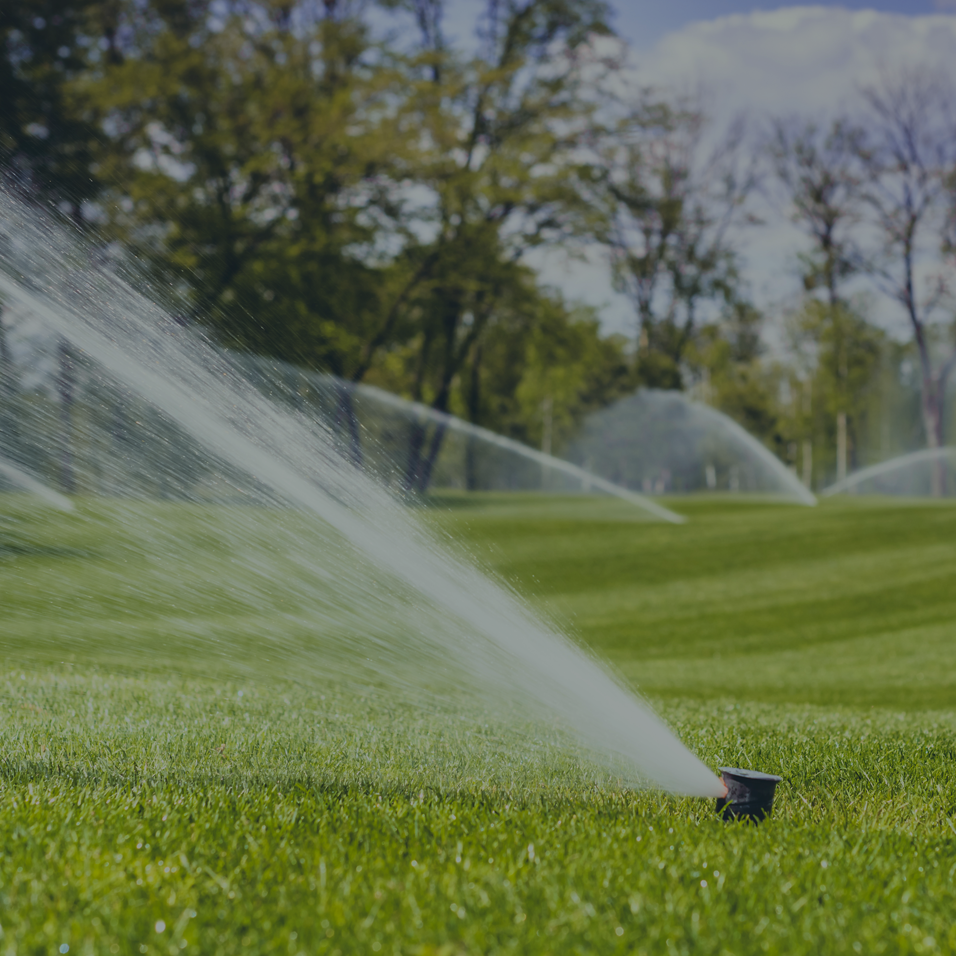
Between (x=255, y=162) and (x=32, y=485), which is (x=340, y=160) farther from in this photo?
(x=32, y=485)

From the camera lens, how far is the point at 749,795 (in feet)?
10.1

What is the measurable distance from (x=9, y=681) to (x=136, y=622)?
5952 mm

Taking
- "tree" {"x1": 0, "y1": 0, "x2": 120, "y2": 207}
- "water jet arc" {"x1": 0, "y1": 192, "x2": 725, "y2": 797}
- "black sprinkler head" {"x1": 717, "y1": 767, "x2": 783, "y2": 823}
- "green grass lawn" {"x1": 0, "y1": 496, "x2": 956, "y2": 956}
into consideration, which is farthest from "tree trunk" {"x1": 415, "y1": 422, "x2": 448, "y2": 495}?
"black sprinkler head" {"x1": 717, "y1": 767, "x2": 783, "y2": 823}

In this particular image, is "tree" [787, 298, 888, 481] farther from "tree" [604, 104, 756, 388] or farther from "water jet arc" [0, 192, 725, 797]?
"water jet arc" [0, 192, 725, 797]

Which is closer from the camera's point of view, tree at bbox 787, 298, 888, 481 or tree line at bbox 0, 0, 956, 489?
tree line at bbox 0, 0, 956, 489

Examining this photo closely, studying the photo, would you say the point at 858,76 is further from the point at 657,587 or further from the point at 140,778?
the point at 140,778

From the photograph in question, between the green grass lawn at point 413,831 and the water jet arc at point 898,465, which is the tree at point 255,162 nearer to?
the green grass lawn at point 413,831

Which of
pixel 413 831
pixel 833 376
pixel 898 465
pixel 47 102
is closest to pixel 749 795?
pixel 413 831

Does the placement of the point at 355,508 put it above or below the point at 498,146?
below

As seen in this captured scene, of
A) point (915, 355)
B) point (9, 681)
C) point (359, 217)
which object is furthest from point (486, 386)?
point (9, 681)

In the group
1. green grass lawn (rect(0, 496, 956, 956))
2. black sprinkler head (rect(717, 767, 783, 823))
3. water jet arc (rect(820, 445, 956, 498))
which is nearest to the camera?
green grass lawn (rect(0, 496, 956, 956))

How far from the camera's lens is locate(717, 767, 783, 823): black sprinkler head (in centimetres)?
307

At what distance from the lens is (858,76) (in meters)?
34.6

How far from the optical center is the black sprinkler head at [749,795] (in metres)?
3.07
